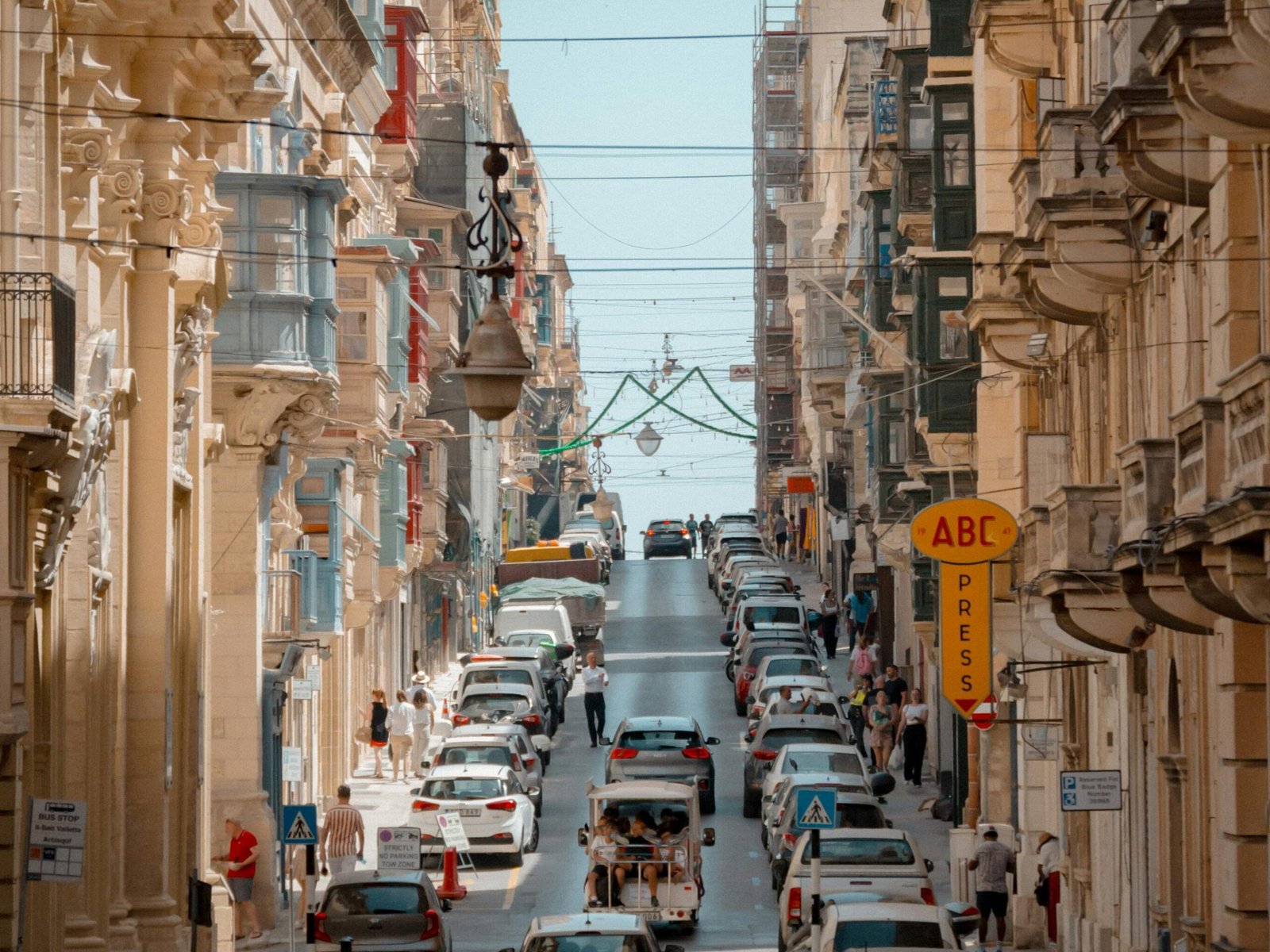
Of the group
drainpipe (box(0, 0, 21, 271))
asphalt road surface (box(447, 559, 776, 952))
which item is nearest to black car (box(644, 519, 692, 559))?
asphalt road surface (box(447, 559, 776, 952))

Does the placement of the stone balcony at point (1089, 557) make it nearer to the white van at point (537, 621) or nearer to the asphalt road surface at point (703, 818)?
the asphalt road surface at point (703, 818)

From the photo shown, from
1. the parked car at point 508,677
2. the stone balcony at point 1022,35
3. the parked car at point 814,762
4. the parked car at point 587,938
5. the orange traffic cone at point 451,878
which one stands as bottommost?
the orange traffic cone at point 451,878

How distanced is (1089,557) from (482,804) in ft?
52.2

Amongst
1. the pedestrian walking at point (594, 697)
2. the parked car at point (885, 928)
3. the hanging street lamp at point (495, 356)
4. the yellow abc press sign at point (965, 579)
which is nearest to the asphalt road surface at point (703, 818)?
the pedestrian walking at point (594, 697)

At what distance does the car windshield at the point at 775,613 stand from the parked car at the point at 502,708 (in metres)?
16.9

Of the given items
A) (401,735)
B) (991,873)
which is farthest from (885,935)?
(401,735)

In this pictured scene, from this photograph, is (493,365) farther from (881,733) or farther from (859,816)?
(881,733)

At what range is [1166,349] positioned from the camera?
78.6ft

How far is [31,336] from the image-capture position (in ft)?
64.3

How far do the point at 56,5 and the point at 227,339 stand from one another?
13.3 meters

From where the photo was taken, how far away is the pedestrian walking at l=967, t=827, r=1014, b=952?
30562mm

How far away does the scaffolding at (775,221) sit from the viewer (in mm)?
141625

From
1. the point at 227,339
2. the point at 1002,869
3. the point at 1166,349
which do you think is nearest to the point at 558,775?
the point at 227,339

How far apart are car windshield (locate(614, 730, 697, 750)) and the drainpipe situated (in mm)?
23290
